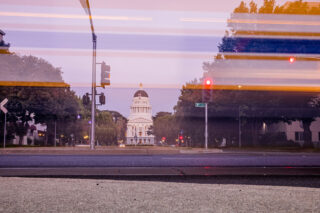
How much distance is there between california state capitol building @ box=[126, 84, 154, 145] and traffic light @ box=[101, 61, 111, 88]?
11205 centimetres

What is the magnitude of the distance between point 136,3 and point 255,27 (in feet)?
36.4

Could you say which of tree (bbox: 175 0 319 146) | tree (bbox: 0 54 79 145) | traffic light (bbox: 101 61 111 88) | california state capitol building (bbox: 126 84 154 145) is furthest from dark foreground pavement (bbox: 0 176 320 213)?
california state capitol building (bbox: 126 84 154 145)

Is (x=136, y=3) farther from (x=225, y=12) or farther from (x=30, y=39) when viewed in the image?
(x=30, y=39)

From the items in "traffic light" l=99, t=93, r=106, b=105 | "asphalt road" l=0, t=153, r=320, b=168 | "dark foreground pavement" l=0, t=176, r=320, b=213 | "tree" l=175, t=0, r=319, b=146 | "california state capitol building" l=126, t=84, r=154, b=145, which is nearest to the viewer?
"dark foreground pavement" l=0, t=176, r=320, b=213

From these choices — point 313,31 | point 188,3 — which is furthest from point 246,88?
point 188,3

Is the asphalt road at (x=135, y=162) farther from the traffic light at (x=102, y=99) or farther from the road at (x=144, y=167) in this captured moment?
the traffic light at (x=102, y=99)

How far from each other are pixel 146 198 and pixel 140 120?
125 meters

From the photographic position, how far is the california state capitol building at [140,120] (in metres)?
130

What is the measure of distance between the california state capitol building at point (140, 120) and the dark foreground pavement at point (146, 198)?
403 ft

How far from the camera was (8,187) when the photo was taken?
17.4 ft

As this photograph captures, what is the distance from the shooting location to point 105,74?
1609cm

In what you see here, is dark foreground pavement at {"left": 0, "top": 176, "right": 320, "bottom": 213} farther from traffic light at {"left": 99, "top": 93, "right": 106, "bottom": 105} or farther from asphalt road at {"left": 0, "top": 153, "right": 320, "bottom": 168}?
traffic light at {"left": 99, "top": 93, "right": 106, "bottom": 105}

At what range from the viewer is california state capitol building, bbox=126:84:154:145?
130 meters

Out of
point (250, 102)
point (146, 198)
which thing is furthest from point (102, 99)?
point (250, 102)
